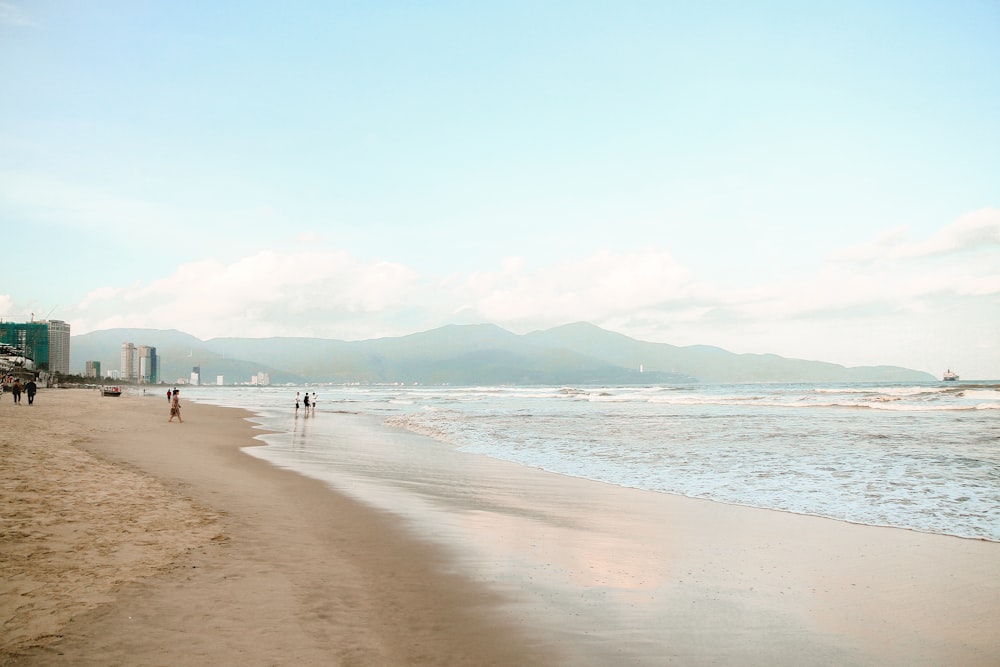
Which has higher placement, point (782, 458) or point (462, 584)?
point (462, 584)

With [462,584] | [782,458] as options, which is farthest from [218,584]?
[782,458]

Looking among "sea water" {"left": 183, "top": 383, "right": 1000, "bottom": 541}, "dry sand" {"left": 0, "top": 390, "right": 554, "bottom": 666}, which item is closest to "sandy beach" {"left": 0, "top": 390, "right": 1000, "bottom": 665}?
"dry sand" {"left": 0, "top": 390, "right": 554, "bottom": 666}

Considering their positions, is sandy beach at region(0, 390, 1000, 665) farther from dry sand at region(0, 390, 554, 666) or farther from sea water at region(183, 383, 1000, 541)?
sea water at region(183, 383, 1000, 541)

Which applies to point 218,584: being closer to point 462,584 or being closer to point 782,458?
point 462,584

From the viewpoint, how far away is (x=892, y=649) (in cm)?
516

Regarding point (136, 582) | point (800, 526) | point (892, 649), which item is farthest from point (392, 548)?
point (800, 526)

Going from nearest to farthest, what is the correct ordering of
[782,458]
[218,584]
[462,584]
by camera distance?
1. [218,584]
2. [462,584]
3. [782,458]

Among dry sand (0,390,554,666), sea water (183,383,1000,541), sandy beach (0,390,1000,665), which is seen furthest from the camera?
sea water (183,383,1000,541)

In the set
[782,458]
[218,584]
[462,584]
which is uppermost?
[218,584]

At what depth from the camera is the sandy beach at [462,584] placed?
16.2ft

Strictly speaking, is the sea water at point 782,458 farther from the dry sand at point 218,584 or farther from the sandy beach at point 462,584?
the dry sand at point 218,584

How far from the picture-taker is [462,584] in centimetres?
665

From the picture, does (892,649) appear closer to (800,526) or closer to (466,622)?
(466,622)

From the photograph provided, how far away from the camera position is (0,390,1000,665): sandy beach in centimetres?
493
